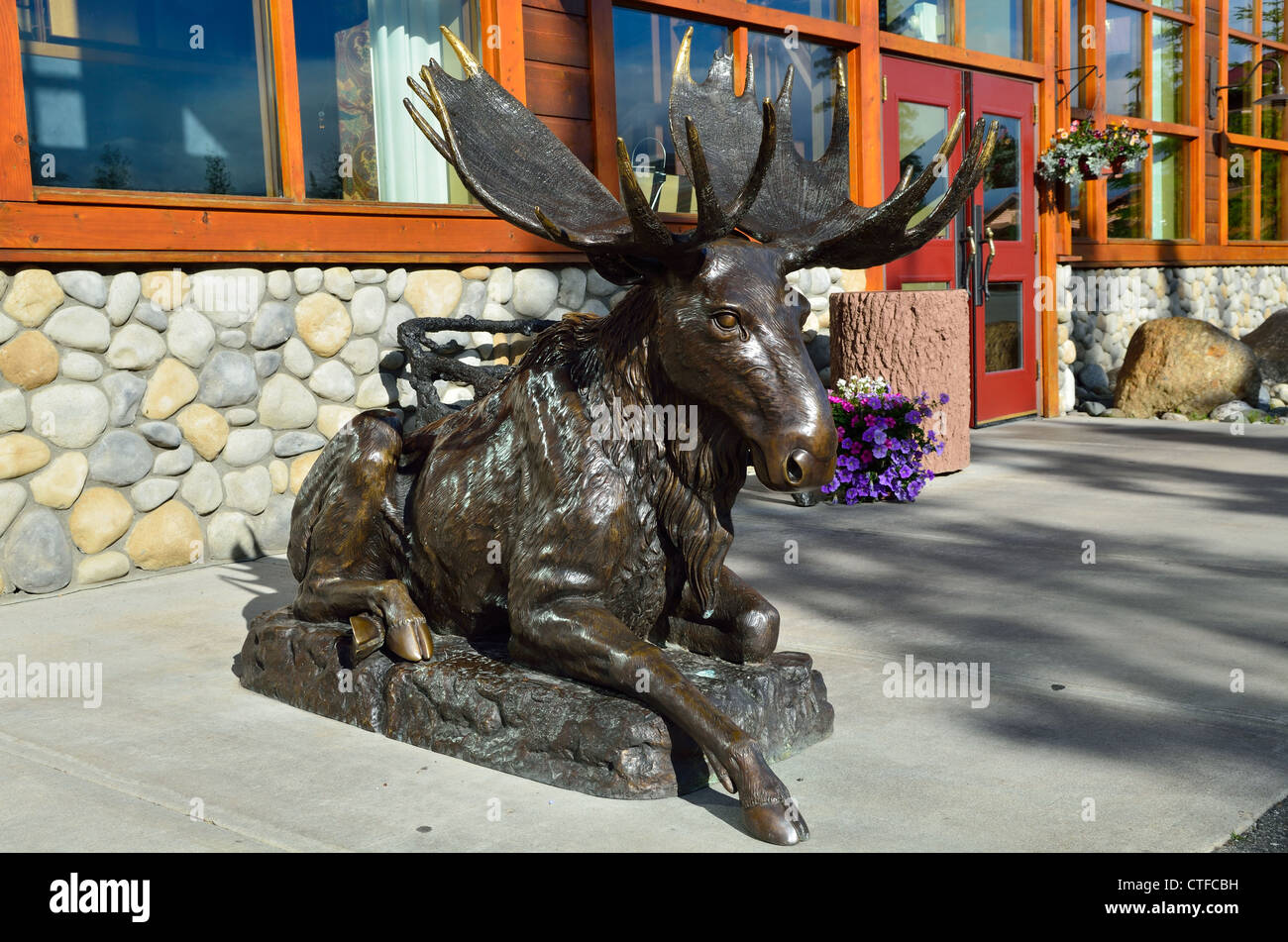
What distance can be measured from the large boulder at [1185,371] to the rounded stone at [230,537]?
8.36 meters

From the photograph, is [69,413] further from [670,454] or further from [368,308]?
[670,454]

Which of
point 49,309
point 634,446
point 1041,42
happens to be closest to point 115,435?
Result: point 49,309

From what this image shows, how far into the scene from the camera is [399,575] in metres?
3.64

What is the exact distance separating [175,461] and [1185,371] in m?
8.92

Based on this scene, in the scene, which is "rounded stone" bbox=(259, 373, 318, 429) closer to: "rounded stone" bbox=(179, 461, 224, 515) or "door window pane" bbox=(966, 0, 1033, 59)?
"rounded stone" bbox=(179, 461, 224, 515)

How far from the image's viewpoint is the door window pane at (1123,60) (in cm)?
1292

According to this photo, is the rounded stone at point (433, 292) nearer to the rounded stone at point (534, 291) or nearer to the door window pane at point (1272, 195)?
the rounded stone at point (534, 291)

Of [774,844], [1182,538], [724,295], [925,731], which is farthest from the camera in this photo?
[1182,538]

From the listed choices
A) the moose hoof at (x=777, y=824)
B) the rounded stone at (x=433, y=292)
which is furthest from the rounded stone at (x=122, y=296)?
the moose hoof at (x=777, y=824)

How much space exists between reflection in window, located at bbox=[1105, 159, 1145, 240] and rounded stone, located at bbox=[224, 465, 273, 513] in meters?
10.2

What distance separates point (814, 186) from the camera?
340cm

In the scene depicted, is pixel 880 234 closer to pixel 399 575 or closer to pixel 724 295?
pixel 724 295

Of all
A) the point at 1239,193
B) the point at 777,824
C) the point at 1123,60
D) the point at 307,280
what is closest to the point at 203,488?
the point at 307,280

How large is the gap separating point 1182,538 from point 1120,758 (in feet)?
10.1
